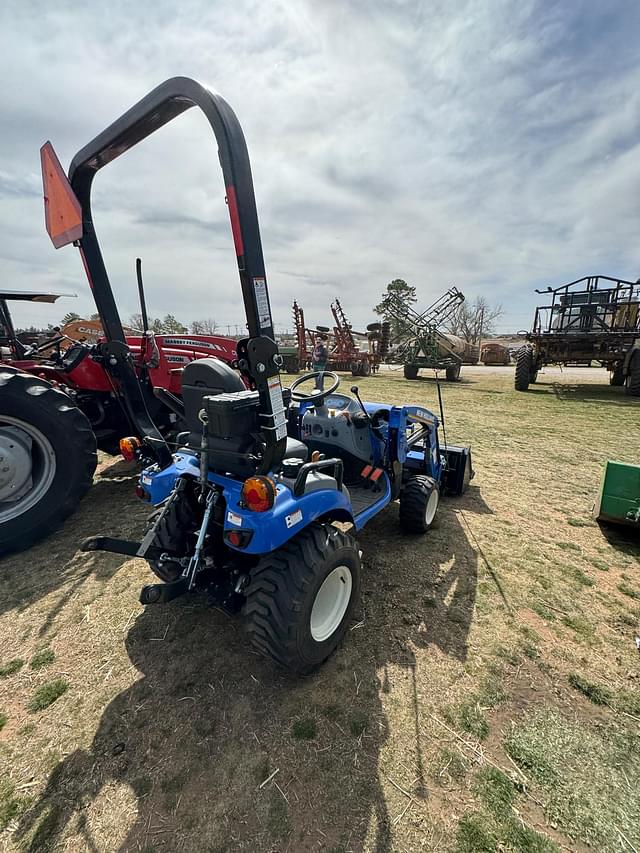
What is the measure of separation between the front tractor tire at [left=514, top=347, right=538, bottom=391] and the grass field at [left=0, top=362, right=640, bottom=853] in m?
9.90

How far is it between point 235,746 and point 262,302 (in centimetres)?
205

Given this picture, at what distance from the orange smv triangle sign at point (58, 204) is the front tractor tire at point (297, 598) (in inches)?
101

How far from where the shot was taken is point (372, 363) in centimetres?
1836

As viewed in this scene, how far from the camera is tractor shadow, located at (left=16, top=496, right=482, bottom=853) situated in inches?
53.8

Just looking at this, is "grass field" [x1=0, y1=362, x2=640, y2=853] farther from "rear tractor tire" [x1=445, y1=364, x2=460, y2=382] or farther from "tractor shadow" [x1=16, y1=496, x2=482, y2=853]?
"rear tractor tire" [x1=445, y1=364, x2=460, y2=382]

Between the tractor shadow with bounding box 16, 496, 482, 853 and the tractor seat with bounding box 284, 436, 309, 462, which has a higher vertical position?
the tractor seat with bounding box 284, 436, 309, 462

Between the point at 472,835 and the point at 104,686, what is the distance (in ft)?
5.93

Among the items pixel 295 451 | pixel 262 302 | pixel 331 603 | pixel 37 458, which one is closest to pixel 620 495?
pixel 331 603

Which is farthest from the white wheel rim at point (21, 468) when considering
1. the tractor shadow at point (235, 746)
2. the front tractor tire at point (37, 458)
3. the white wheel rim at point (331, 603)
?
the white wheel rim at point (331, 603)

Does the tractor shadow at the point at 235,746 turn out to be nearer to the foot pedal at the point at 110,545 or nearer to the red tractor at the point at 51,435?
the foot pedal at the point at 110,545

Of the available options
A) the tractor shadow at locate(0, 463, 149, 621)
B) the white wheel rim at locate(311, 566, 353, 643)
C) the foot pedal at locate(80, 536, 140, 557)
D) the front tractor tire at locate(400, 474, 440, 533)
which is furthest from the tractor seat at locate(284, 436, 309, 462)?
the tractor shadow at locate(0, 463, 149, 621)

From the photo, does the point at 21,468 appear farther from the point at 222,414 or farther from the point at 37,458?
the point at 222,414

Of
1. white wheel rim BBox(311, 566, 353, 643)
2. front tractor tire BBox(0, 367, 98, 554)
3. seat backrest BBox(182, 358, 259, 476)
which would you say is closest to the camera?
seat backrest BBox(182, 358, 259, 476)

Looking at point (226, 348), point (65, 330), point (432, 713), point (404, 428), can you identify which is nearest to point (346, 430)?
point (404, 428)
